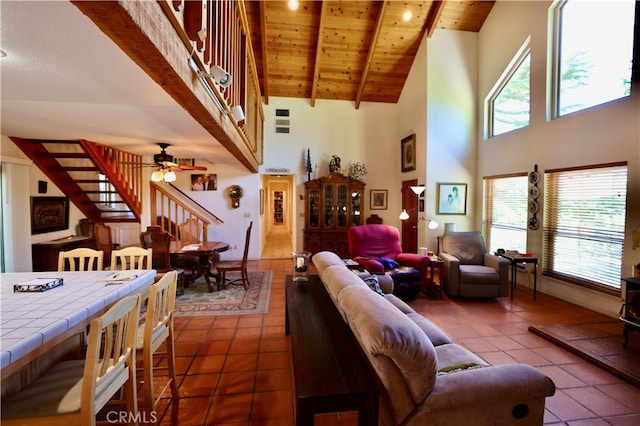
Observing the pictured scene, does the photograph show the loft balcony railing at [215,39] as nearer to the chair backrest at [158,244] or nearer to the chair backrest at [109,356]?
the chair backrest at [109,356]

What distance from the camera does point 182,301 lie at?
4078 millimetres

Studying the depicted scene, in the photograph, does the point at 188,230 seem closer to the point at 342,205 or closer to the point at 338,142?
the point at 342,205

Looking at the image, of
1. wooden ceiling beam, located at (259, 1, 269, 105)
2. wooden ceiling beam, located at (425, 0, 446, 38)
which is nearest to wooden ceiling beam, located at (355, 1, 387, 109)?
wooden ceiling beam, located at (425, 0, 446, 38)

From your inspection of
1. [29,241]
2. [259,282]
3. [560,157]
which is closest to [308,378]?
[259,282]

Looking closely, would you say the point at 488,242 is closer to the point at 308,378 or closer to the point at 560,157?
the point at 560,157

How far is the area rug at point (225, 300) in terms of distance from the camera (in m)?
3.71

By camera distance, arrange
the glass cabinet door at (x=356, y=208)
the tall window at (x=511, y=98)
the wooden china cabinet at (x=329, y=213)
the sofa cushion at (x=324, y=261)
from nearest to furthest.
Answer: the sofa cushion at (x=324, y=261)
the tall window at (x=511, y=98)
the wooden china cabinet at (x=329, y=213)
the glass cabinet door at (x=356, y=208)

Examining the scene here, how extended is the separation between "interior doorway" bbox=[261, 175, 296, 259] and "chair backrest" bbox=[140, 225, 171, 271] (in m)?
3.09

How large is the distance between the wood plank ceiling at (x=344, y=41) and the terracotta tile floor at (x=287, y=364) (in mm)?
4996

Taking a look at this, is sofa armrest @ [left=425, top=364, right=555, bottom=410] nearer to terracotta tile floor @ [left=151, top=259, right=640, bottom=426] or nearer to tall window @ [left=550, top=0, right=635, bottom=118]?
terracotta tile floor @ [left=151, top=259, right=640, bottom=426]

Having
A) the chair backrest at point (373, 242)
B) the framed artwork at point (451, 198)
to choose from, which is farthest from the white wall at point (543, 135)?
the chair backrest at point (373, 242)

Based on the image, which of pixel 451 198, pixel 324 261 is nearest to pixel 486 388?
pixel 324 261

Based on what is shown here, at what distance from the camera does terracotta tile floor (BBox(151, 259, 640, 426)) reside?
1.95 m

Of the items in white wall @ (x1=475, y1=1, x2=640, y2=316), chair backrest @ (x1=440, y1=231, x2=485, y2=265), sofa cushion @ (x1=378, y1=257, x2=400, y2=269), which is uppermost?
white wall @ (x1=475, y1=1, x2=640, y2=316)
